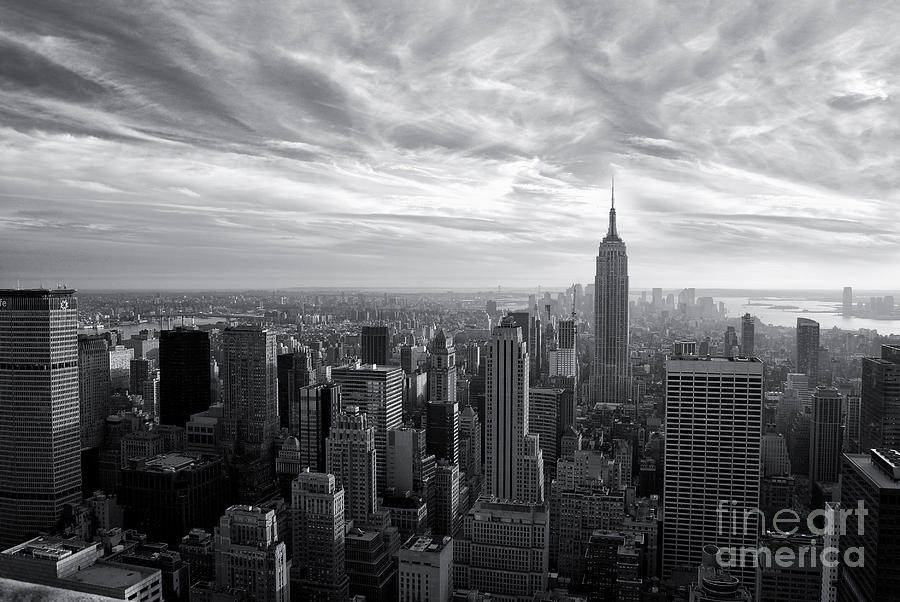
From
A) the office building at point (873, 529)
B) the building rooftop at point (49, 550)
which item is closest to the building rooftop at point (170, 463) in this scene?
the building rooftop at point (49, 550)

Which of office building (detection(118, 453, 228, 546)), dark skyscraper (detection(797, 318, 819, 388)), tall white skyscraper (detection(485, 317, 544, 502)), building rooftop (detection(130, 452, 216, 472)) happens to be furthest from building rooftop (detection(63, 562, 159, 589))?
dark skyscraper (detection(797, 318, 819, 388))

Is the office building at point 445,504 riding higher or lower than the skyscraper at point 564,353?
lower

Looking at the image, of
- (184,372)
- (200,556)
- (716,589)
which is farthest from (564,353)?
(716,589)

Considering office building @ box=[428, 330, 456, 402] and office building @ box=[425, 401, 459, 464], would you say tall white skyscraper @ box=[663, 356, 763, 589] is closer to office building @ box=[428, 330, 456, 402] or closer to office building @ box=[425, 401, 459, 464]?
office building @ box=[425, 401, 459, 464]

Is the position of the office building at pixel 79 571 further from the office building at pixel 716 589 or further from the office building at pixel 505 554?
the office building at pixel 716 589

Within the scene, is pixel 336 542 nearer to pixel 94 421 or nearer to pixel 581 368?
pixel 94 421

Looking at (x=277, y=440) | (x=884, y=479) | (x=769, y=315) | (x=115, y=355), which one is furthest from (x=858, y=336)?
(x=115, y=355)
